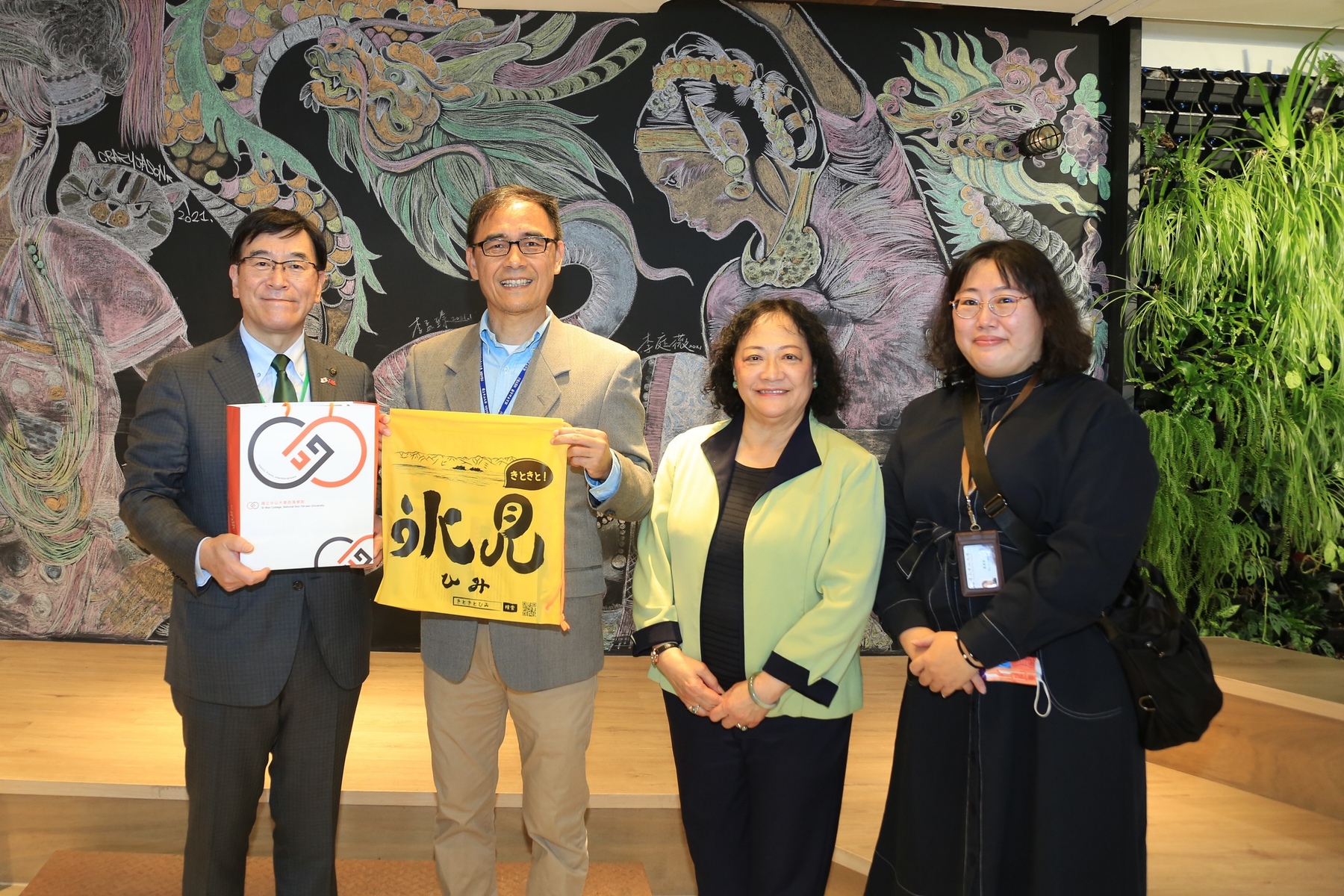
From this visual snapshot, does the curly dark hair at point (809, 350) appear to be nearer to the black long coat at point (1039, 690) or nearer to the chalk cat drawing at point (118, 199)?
the black long coat at point (1039, 690)

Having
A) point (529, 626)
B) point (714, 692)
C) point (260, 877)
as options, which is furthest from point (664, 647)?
point (260, 877)

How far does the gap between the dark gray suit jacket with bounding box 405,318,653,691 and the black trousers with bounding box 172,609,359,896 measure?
Result: 0.85 ft

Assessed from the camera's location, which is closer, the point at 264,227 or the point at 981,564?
the point at 981,564

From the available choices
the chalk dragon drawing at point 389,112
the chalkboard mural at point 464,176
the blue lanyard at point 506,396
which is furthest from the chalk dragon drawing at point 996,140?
the blue lanyard at point 506,396

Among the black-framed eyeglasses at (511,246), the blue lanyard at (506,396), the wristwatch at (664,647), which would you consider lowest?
the wristwatch at (664,647)

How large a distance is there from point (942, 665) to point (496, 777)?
1045 millimetres

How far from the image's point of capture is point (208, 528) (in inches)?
76.5

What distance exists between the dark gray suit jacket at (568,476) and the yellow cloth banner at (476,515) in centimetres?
11

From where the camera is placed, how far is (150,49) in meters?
4.03

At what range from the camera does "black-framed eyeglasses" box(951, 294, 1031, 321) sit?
1801mm

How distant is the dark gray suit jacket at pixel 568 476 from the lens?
Answer: 1992mm

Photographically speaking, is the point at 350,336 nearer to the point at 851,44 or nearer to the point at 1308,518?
the point at 851,44

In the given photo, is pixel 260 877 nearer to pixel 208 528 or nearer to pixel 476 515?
pixel 208 528

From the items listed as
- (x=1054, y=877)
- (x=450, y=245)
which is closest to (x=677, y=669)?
(x=1054, y=877)
